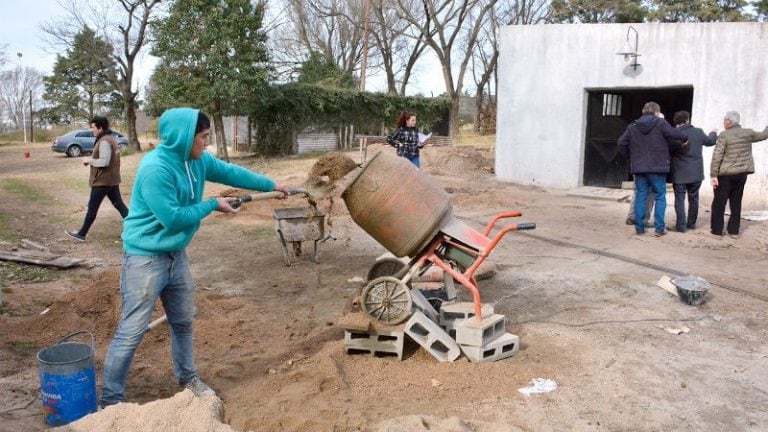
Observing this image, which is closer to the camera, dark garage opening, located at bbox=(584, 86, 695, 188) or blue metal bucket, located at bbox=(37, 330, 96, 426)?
blue metal bucket, located at bbox=(37, 330, 96, 426)

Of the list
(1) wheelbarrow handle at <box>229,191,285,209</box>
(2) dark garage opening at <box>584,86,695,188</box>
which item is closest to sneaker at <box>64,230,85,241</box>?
(1) wheelbarrow handle at <box>229,191,285,209</box>

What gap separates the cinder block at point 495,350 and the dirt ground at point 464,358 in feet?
0.22

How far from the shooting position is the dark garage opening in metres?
14.1

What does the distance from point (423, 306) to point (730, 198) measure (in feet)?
20.8

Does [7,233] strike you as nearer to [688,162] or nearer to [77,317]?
[77,317]

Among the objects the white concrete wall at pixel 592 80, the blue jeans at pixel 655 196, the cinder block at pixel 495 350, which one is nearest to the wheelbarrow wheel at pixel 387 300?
the cinder block at pixel 495 350

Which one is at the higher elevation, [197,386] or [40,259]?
[40,259]

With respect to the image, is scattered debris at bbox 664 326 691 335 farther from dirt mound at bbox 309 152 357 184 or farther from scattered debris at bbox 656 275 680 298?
dirt mound at bbox 309 152 357 184

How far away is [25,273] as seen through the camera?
23.3 feet

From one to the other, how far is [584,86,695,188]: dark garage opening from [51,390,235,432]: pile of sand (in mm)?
12418

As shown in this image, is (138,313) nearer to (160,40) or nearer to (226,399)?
(226,399)

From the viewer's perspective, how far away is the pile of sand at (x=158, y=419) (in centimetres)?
304

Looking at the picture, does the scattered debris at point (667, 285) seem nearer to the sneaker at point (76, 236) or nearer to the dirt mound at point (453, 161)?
the sneaker at point (76, 236)

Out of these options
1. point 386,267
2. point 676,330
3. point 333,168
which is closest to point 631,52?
point 333,168
